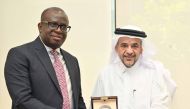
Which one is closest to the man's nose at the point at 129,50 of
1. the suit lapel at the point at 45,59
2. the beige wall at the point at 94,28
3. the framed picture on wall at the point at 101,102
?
the framed picture on wall at the point at 101,102

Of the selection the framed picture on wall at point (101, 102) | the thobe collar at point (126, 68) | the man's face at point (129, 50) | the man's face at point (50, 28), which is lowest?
the framed picture on wall at point (101, 102)

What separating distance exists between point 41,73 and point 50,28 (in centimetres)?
33

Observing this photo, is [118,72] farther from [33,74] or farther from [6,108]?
[6,108]

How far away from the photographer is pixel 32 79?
8.05 feet

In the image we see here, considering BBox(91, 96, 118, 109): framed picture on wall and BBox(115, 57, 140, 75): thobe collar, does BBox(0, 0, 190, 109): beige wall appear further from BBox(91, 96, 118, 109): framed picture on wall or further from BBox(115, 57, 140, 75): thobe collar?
BBox(91, 96, 118, 109): framed picture on wall

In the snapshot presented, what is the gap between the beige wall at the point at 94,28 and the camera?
3982 millimetres

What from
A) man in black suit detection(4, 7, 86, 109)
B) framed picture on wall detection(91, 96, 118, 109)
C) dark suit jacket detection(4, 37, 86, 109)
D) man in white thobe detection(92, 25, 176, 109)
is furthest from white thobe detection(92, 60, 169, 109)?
dark suit jacket detection(4, 37, 86, 109)

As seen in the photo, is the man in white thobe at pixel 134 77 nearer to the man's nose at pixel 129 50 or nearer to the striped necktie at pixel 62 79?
the man's nose at pixel 129 50

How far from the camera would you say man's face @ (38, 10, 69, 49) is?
2.54 meters

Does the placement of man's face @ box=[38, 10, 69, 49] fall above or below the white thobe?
above

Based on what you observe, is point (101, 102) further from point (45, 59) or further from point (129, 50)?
point (129, 50)

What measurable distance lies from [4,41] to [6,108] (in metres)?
0.79

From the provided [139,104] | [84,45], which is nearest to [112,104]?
[139,104]

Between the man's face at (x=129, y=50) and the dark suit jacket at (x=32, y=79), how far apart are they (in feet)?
2.59
